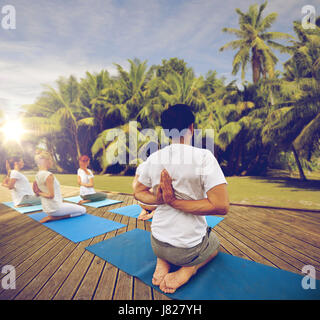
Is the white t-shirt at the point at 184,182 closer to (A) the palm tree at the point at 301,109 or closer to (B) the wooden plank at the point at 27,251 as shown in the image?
(B) the wooden plank at the point at 27,251

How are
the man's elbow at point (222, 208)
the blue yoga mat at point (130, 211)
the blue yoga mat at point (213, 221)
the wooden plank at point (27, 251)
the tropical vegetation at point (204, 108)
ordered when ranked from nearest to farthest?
the man's elbow at point (222, 208)
the wooden plank at point (27, 251)
the blue yoga mat at point (213, 221)
the blue yoga mat at point (130, 211)
the tropical vegetation at point (204, 108)

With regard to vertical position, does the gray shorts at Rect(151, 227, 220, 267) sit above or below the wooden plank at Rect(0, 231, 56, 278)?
above

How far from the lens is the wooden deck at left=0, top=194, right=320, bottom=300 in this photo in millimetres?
Answer: 1636

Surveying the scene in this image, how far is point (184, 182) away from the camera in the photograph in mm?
1611

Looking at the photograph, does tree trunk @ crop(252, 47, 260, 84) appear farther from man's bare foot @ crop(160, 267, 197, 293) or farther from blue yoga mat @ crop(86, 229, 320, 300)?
man's bare foot @ crop(160, 267, 197, 293)

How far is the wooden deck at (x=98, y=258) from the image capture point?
5.37 feet

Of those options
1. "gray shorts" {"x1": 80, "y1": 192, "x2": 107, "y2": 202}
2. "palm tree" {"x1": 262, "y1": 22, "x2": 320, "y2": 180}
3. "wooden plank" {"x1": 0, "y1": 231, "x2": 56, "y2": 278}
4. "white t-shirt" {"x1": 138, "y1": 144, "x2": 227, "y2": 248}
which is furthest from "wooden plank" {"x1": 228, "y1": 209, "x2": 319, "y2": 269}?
"palm tree" {"x1": 262, "y1": 22, "x2": 320, "y2": 180}

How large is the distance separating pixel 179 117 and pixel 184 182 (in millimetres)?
539

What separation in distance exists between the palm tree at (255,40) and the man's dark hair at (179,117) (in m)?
16.3

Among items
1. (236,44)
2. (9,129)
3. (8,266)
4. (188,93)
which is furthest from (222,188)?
(9,129)

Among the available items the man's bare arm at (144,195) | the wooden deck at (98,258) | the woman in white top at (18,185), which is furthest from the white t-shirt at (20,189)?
the man's bare arm at (144,195)

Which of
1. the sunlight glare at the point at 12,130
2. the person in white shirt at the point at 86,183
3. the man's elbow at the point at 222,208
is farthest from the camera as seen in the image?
the sunlight glare at the point at 12,130

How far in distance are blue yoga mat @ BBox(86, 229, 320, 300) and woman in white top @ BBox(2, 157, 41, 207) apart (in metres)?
3.48
